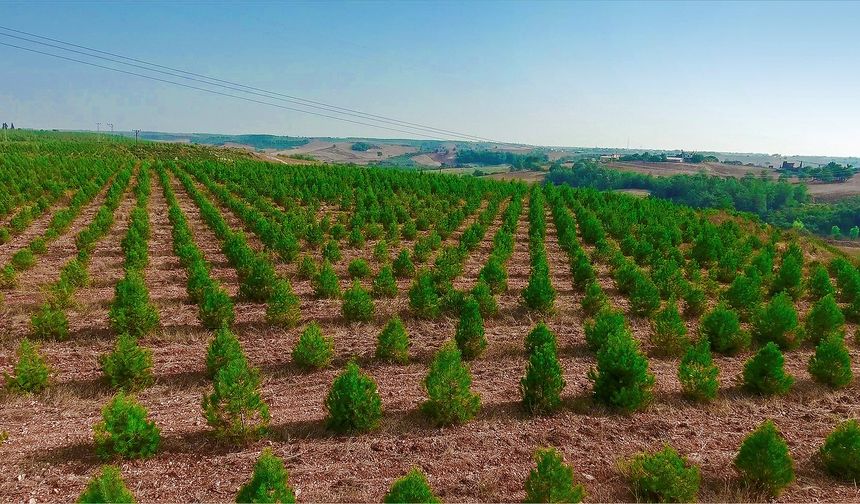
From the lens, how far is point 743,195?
89000 mm

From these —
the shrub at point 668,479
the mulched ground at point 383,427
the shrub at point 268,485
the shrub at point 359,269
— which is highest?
the shrub at point 359,269

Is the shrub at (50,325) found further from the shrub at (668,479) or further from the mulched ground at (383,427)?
the shrub at (668,479)

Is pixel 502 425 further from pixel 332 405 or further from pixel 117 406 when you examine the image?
pixel 117 406

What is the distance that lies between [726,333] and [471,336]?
615 cm

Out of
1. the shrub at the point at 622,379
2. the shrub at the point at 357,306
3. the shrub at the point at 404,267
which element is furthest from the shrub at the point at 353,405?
the shrub at the point at 404,267

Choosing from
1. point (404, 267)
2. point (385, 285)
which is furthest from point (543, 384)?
point (404, 267)

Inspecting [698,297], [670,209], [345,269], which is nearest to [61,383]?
[345,269]

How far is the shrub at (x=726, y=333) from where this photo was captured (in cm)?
1203

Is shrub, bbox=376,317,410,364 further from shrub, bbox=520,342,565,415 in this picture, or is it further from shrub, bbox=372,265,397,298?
shrub, bbox=372,265,397,298

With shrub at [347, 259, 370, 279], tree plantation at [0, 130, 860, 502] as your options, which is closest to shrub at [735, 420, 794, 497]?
tree plantation at [0, 130, 860, 502]

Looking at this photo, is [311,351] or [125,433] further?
[311,351]

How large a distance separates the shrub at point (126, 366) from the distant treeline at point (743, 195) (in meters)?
74.1

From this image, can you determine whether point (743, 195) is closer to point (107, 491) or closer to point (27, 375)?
point (27, 375)

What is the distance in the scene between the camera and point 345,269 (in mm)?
18547
